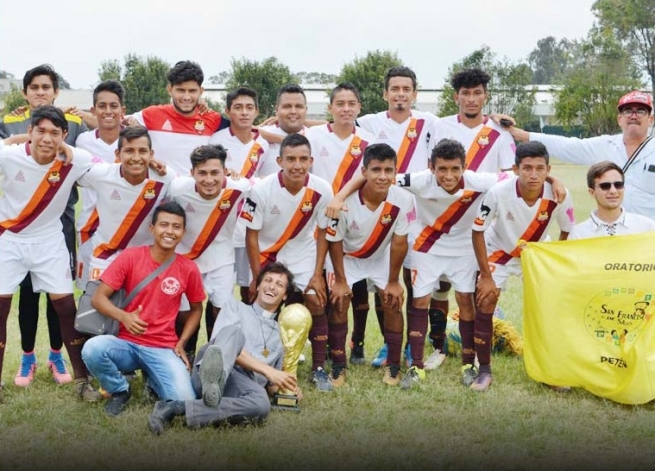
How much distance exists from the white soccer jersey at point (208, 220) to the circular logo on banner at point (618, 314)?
2.55 m

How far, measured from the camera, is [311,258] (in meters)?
5.68

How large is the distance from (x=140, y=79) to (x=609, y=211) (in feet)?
133

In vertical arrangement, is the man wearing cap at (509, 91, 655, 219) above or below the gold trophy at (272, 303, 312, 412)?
above

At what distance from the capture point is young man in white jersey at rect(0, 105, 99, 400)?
201 inches

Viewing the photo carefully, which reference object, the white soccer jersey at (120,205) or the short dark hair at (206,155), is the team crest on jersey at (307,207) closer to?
the short dark hair at (206,155)

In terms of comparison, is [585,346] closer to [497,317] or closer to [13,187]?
[497,317]

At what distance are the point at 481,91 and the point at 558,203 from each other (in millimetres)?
1194

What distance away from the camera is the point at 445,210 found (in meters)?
5.68

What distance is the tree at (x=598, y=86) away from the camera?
139 ft

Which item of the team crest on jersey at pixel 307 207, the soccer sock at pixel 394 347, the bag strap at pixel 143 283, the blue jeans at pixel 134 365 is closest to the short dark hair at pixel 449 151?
the team crest on jersey at pixel 307 207

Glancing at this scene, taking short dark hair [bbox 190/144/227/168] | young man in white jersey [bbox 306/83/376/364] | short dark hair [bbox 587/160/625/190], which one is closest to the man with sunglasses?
short dark hair [bbox 587/160/625/190]

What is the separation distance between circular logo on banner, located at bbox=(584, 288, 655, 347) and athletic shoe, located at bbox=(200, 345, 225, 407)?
2.51 m

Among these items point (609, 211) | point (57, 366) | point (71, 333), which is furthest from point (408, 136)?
point (57, 366)

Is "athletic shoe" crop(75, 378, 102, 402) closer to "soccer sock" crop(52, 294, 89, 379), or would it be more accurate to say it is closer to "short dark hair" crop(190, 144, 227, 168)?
"soccer sock" crop(52, 294, 89, 379)
